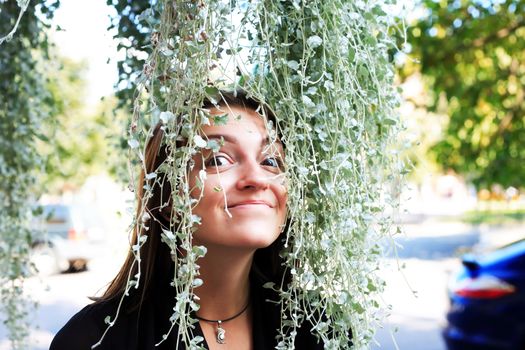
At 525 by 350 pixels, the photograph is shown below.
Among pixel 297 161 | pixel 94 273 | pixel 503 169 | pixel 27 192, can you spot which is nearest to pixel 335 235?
pixel 297 161

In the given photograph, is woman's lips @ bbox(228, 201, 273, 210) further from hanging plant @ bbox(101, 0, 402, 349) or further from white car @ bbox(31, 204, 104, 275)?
white car @ bbox(31, 204, 104, 275)

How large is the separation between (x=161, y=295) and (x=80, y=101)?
36.4ft

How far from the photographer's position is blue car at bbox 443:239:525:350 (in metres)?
3.59

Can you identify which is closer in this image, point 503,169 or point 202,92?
point 202,92

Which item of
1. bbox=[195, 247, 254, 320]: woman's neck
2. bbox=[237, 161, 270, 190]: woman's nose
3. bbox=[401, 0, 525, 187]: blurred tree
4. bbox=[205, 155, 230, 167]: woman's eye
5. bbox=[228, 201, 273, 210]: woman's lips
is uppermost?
bbox=[401, 0, 525, 187]: blurred tree

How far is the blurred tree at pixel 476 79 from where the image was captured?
12.2 feet

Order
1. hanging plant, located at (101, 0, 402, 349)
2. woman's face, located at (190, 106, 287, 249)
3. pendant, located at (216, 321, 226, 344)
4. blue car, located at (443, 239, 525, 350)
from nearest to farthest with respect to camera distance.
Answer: hanging plant, located at (101, 0, 402, 349), woman's face, located at (190, 106, 287, 249), pendant, located at (216, 321, 226, 344), blue car, located at (443, 239, 525, 350)

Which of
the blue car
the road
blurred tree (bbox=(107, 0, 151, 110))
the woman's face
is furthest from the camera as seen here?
the road

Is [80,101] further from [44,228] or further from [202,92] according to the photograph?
[202,92]

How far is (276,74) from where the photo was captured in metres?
1.13

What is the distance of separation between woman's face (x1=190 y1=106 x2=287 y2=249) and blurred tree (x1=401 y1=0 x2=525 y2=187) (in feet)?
7.58

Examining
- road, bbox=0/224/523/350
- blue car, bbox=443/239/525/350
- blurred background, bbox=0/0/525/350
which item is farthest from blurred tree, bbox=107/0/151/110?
blue car, bbox=443/239/525/350

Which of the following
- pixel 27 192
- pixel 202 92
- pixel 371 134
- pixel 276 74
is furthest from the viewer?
pixel 27 192

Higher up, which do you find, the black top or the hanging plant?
the hanging plant
